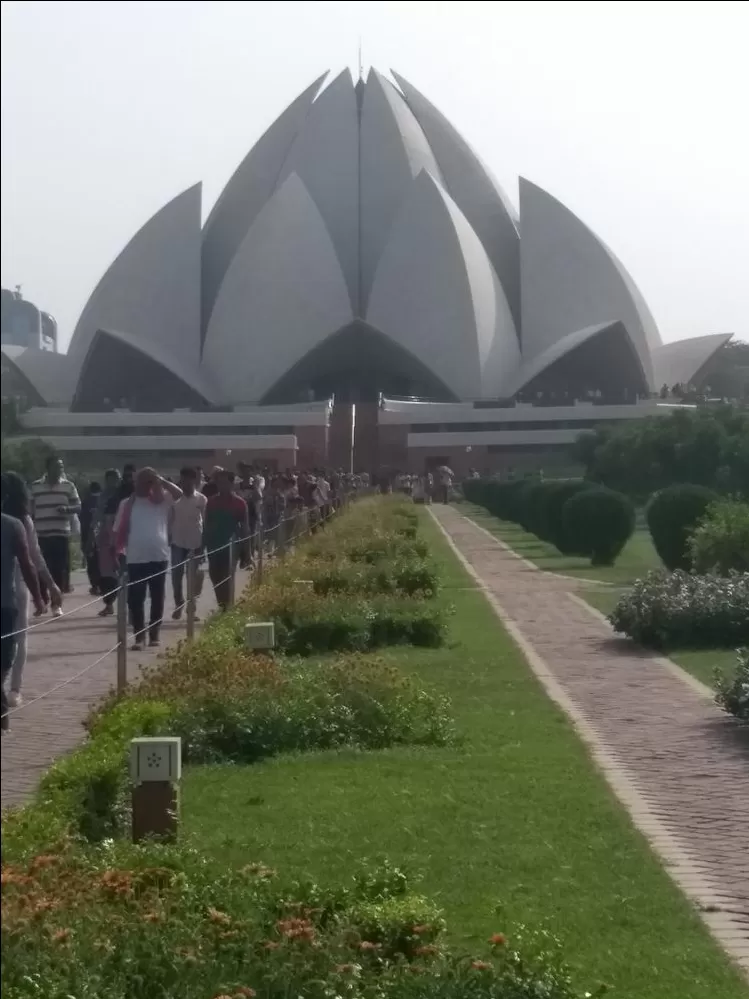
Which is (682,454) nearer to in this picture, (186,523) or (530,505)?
(530,505)

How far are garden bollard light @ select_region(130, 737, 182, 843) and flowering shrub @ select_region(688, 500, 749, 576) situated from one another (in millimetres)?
7531

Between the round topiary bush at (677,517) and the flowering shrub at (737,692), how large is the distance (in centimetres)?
613

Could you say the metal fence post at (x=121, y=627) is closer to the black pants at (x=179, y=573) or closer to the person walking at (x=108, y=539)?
the black pants at (x=179, y=573)

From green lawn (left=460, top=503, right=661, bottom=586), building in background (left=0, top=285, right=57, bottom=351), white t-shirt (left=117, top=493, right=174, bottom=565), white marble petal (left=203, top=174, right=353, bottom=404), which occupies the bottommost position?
green lawn (left=460, top=503, right=661, bottom=586)

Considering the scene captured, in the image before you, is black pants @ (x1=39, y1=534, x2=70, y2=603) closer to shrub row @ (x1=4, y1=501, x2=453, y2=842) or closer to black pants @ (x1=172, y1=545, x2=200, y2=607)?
black pants @ (x1=172, y1=545, x2=200, y2=607)

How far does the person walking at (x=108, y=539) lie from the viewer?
28.9 ft

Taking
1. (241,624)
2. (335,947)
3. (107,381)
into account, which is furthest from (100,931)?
(107,381)

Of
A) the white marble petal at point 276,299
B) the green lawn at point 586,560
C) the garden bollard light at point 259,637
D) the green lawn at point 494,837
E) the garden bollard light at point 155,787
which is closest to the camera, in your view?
the green lawn at point 494,837

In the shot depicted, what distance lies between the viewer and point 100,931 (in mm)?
2506

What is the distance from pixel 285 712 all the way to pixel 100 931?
253cm

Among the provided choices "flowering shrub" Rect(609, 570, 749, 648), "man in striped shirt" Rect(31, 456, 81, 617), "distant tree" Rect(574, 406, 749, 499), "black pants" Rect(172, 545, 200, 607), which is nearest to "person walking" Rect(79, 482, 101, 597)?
"black pants" Rect(172, 545, 200, 607)

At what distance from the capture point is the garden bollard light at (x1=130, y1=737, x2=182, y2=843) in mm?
3348

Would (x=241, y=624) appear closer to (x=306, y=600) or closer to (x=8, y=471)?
(x=306, y=600)

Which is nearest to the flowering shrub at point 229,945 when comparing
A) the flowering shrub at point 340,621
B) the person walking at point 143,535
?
the person walking at point 143,535
